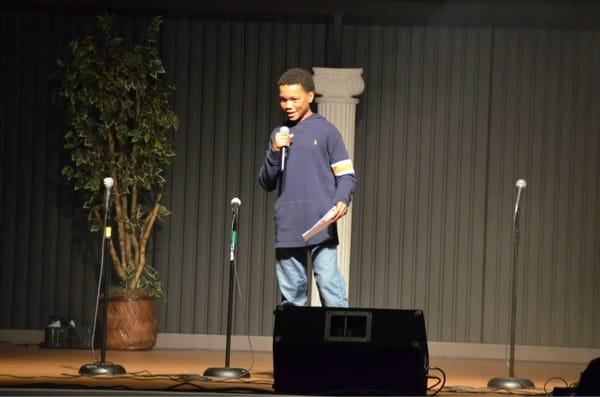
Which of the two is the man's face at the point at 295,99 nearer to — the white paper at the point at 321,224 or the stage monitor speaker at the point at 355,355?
the white paper at the point at 321,224

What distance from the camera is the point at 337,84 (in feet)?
25.4

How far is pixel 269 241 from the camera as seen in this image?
26.6ft

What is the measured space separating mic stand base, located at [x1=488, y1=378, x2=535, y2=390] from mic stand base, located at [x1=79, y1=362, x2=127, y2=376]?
1.86m

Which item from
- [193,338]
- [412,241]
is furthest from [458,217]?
[193,338]

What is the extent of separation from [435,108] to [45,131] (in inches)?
105

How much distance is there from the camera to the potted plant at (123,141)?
7.53 m

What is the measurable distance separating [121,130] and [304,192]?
2.46 metres

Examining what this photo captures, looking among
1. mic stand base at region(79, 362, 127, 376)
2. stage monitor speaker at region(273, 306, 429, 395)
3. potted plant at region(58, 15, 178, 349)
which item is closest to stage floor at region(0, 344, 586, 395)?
mic stand base at region(79, 362, 127, 376)

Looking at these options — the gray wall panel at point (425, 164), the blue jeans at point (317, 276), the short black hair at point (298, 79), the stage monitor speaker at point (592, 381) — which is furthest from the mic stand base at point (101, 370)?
the stage monitor speaker at point (592, 381)

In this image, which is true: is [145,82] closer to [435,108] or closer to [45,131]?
[45,131]

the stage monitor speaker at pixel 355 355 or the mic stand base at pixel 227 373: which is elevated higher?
the stage monitor speaker at pixel 355 355

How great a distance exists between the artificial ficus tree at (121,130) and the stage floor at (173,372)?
26.8 inches

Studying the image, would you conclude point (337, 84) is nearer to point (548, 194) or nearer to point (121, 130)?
point (121, 130)

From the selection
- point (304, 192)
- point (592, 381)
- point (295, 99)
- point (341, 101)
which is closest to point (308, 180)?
point (304, 192)
